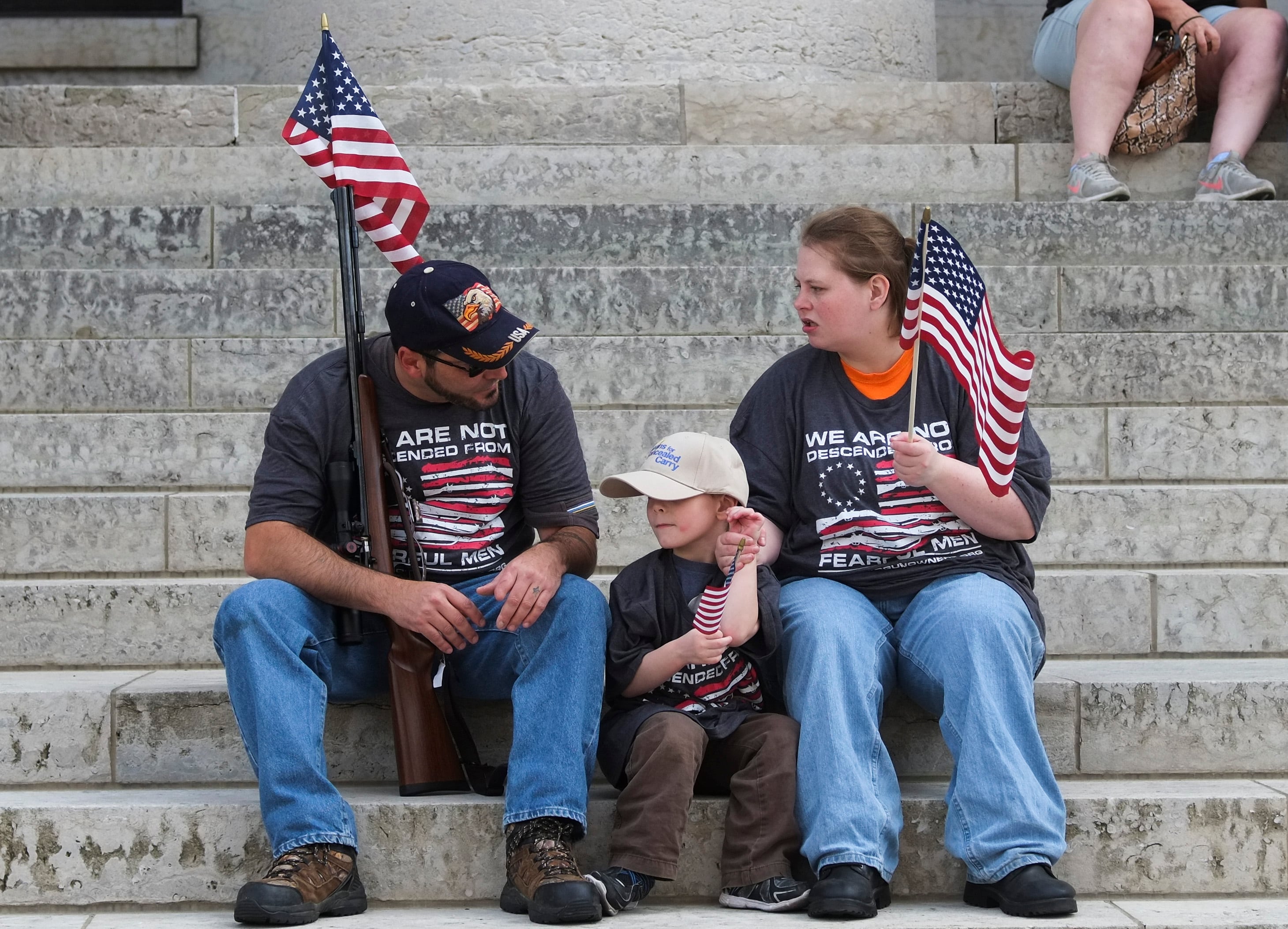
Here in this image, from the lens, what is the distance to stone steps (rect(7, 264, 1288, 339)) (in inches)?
205

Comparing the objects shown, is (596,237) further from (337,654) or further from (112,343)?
(337,654)

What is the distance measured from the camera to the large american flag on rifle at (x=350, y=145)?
12.9 feet

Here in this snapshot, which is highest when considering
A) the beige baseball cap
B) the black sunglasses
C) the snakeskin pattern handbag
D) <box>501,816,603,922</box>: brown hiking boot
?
the snakeskin pattern handbag

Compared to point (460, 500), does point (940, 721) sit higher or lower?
lower

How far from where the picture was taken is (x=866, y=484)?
3.55 metres

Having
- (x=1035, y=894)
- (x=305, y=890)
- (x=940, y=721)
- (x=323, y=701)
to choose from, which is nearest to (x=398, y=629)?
(x=323, y=701)

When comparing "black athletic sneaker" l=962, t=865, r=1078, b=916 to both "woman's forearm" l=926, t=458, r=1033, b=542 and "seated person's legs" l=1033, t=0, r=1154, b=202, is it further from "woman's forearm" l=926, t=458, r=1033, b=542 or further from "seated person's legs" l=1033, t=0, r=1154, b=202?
"seated person's legs" l=1033, t=0, r=1154, b=202

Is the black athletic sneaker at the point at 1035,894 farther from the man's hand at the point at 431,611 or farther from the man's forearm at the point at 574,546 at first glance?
the man's hand at the point at 431,611

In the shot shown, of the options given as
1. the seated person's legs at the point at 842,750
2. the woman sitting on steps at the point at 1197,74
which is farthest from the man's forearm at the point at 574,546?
the woman sitting on steps at the point at 1197,74

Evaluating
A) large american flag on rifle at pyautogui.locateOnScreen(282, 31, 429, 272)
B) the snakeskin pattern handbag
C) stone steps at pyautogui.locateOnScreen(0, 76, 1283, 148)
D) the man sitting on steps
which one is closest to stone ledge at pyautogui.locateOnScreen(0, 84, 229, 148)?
stone steps at pyautogui.locateOnScreen(0, 76, 1283, 148)

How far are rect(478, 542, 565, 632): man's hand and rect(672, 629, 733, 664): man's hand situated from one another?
302 mm

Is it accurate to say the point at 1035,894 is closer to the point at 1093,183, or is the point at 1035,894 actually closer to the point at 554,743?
the point at 554,743

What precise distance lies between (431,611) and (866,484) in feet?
3.39

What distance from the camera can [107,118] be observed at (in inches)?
263
